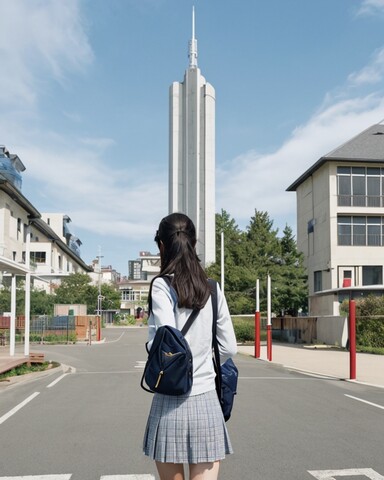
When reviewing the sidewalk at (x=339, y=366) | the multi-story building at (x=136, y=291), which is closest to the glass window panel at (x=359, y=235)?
the sidewalk at (x=339, y=366)

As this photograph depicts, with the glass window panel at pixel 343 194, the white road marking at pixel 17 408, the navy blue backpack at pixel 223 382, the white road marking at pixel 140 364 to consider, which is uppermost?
the glass window panel at pixel 343 194

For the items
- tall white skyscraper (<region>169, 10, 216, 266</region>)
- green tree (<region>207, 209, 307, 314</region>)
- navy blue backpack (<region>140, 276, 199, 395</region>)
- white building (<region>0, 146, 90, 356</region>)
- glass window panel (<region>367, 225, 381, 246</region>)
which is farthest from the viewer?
tall white skyscraper (<region>169, 10, 216, 266</region>)

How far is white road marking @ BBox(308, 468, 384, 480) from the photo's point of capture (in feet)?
18.5

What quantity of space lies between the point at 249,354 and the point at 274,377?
10468mm

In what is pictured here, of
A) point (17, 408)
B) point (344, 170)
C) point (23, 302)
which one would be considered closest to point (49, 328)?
point (23, 302)

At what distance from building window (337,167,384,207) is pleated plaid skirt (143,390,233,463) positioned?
4424 centimetres

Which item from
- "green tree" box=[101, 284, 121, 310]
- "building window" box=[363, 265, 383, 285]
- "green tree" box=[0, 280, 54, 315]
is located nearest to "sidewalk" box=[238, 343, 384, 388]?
"building window" box=[363, 265, 383, 285]

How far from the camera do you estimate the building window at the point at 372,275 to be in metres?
45.6

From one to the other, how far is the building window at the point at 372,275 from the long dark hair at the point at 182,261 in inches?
1747

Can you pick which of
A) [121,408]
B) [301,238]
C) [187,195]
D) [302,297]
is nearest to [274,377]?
[121,408]

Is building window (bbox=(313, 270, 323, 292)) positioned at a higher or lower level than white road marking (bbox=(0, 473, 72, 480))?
higher

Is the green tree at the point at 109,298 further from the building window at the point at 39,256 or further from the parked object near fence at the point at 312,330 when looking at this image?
the parked object near fence at the point at 312,330

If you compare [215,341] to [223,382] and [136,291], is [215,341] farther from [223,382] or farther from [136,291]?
[136,291]

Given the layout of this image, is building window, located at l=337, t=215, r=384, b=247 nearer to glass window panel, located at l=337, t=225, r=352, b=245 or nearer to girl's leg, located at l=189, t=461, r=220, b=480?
glass window panel, located at l=337, t=225, r=352, b=245
